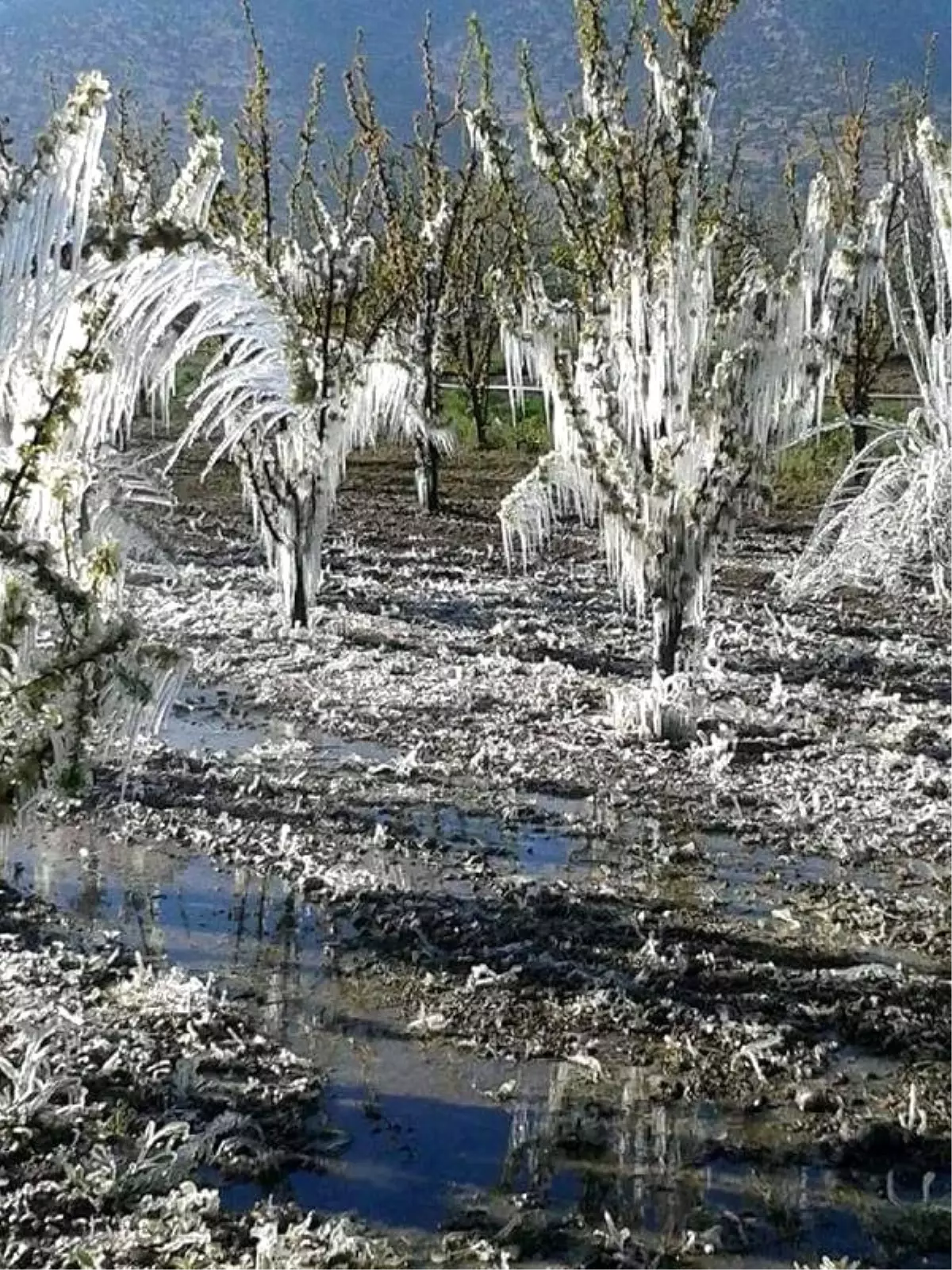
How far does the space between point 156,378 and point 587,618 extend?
19.8 feet

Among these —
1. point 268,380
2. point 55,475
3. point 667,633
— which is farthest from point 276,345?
point 667,633

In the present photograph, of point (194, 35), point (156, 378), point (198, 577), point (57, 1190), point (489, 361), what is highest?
point (194, 35)

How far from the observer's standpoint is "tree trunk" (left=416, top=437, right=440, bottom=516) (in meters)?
14.6

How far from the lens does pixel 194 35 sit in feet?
399

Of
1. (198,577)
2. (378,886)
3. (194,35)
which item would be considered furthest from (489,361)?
(194,35)

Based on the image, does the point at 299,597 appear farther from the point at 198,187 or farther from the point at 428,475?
the point at 428,475

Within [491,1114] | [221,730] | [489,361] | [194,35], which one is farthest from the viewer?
[194,35]

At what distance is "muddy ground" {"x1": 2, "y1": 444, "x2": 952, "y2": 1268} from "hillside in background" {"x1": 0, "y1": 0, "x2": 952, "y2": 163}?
82223 millimetres

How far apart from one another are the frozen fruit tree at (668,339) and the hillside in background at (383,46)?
8174 centimetres

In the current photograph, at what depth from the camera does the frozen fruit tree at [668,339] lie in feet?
23.5

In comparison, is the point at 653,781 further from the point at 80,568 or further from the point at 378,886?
the point at 80,568

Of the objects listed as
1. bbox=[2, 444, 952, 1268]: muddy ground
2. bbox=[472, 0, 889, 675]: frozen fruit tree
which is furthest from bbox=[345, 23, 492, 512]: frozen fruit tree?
bbox=[2, 444, 952, 1268]: muddy ground

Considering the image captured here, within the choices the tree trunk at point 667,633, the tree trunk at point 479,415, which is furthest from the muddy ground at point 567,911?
the tree trunk at point 479,415

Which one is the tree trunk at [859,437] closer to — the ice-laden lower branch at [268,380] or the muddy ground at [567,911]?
the ice-laden lower branch at [268,380]
